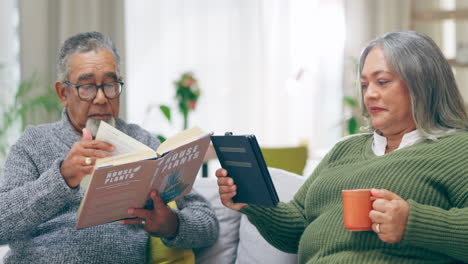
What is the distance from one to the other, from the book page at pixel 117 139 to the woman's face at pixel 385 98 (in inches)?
26.1

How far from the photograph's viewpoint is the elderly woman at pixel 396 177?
142 centimetres

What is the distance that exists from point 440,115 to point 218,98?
11.7ft

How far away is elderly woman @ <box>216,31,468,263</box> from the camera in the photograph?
4.66 feet

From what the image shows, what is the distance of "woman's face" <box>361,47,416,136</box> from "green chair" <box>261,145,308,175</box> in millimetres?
2018

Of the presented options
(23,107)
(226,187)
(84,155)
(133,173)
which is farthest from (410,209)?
A: (23,107)

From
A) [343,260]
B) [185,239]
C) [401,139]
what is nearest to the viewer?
[343,260]

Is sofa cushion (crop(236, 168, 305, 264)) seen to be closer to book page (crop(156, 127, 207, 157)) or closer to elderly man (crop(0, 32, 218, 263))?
elderly man (crop(0, 32, 218, 263))

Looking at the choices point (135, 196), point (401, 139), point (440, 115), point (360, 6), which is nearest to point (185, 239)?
point (135, 196)

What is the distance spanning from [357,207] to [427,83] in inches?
18.3

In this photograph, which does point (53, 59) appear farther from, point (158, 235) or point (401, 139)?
point (401, 139)

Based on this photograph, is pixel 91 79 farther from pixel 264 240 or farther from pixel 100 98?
pixel 264 240

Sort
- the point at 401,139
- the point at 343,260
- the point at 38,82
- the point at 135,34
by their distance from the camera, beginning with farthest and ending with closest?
the point at 135,34
the point at 38,82
the point at 401,139
the point at 343,260

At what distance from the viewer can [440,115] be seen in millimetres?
1655

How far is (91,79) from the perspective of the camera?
1.85 m
